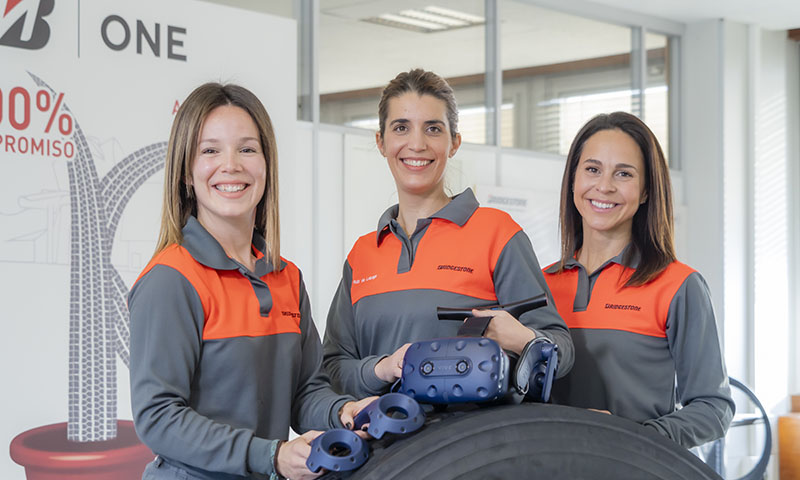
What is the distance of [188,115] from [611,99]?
510 cm

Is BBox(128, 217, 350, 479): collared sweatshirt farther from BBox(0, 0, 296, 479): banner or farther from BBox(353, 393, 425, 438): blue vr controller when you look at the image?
BBox(0, 0, 296, 479): banner

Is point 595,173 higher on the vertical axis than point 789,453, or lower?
higher

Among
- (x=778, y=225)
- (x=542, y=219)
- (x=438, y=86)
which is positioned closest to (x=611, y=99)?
(x=542, y=219)

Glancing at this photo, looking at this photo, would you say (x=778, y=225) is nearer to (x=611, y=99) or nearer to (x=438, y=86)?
(x=611, y=99)

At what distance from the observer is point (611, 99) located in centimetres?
604

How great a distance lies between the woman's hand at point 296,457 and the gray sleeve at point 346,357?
0.95ft

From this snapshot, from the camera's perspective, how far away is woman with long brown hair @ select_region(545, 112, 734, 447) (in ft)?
4.85

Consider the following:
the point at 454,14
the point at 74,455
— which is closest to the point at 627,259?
the point at 74,455

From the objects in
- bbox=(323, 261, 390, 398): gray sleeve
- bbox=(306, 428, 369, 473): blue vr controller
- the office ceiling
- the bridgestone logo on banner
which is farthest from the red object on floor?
the office ceiling

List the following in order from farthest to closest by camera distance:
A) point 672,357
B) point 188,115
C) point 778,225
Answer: point 778,225
point 672,357
point 188,115

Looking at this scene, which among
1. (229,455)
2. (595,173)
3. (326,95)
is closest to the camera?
Result: (229,455)

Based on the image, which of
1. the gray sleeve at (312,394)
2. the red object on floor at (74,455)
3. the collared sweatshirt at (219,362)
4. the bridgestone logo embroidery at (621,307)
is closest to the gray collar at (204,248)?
the collared sweatshirt at (219,362)

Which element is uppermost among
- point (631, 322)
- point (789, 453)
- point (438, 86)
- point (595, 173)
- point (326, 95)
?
point (326, 95)

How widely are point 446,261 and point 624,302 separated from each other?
12.7 inches
